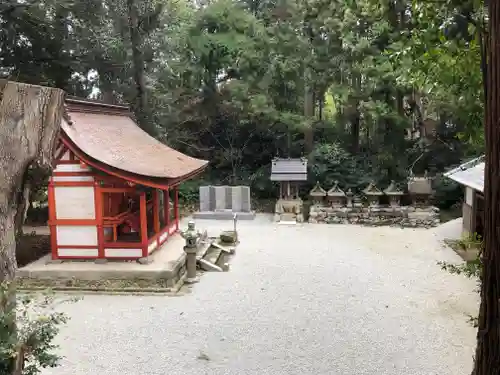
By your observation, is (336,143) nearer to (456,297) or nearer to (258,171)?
(258,171)

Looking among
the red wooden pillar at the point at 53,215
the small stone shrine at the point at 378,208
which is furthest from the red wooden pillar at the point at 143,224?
the small stone shrine at the point at 378,208

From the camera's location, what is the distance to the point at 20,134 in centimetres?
310

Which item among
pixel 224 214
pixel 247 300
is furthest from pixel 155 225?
pixel 224 214

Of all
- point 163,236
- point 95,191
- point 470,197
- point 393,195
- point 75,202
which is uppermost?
point 95,191

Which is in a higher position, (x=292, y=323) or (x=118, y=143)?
(x=118, y=143)

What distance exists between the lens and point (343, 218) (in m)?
15.5

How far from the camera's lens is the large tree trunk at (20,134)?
9.98 ft

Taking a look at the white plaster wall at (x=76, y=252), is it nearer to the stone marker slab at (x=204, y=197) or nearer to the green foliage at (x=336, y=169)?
the stone marker slab at (x=204, y=197)

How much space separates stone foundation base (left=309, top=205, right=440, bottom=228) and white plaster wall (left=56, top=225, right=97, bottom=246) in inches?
317

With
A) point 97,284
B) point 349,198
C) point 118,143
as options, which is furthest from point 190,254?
point 349,198

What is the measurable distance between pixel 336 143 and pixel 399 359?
544 inches

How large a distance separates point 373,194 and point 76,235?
1016 cm

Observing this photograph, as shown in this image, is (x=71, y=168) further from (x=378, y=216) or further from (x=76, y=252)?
(x=378, y=216)

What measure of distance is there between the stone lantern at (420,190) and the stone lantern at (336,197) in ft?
7.52
